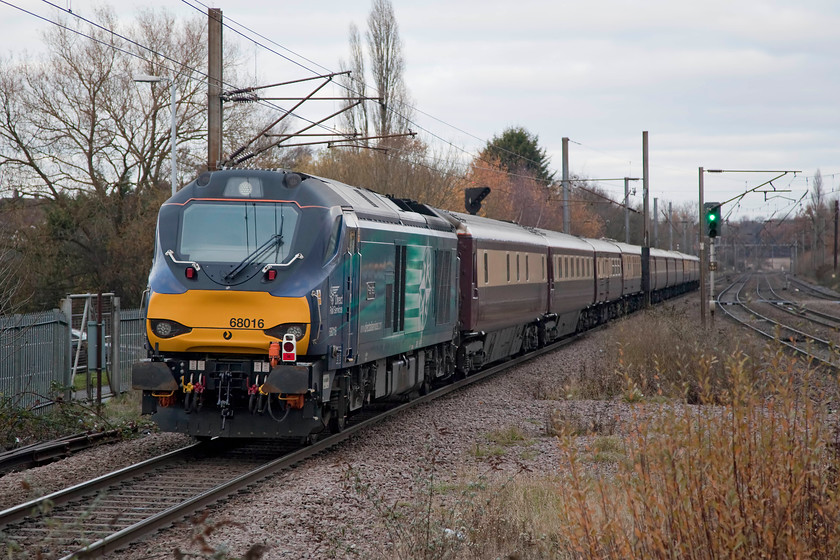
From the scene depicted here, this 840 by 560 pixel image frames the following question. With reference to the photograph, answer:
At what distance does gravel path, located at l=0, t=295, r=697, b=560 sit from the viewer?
716 centimetres

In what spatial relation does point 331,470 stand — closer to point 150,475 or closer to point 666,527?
point 150,475

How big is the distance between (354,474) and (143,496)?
2.34 metres

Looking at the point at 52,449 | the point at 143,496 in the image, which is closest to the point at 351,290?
the point at 143,496

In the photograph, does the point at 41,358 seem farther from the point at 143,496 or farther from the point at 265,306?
the point at 143,496

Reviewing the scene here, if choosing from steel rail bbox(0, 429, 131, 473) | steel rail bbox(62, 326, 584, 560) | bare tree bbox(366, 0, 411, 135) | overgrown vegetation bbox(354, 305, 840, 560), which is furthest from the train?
bare tree bbox(366, 0, 411, 135)

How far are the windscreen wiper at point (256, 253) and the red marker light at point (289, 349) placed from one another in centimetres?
89

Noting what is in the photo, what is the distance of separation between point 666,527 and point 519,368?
51.9 feet

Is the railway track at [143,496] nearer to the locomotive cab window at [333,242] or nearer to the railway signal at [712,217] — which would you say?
the locomotive cab window at [333,242]

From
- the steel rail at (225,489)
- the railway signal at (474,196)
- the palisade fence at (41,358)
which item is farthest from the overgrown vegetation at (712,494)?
the railway signal at (474,196)

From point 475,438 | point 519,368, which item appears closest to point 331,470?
point 475,438

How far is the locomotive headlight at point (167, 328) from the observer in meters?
10.2

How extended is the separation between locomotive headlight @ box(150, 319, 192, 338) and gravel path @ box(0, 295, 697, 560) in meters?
1.51

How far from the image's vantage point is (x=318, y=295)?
33.2ft

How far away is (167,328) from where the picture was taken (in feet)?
33.6
